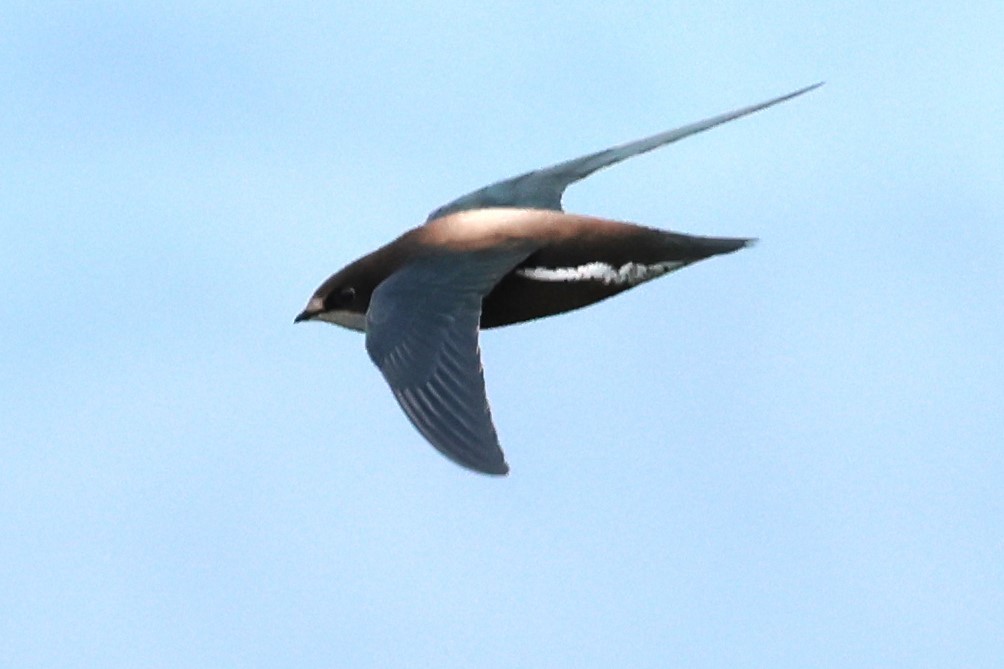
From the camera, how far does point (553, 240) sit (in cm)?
1090

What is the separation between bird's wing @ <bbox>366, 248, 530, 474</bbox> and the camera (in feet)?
29.4

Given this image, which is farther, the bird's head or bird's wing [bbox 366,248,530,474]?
the bird's head

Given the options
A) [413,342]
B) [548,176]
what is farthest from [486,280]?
[548,176]

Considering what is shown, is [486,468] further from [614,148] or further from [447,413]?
[614,148]

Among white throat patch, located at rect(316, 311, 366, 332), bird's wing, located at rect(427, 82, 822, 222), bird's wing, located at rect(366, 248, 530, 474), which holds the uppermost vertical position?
bird's wing, located at rect(427, 82, 822, 222)

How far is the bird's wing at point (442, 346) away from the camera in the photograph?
8969 mm

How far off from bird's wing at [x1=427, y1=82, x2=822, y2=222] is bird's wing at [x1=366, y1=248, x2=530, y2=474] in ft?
4.54

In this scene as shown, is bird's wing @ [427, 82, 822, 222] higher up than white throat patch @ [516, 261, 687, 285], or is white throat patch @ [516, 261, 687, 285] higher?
bird's wing @ [427, 82, 822, 222]

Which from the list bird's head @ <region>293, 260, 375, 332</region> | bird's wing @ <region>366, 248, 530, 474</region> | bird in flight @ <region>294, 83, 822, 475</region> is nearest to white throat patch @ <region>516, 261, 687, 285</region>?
bird in flight @ <region>294, 83, 822, 475</region>

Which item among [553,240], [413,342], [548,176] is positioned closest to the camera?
[413,342]

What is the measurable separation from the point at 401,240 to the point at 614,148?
6.29 feet

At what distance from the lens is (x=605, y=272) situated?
10914 mm

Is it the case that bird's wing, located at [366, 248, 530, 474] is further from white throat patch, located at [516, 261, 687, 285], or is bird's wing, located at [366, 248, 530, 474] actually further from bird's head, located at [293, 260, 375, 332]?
bird's head, located at [293, 260, 375, 332]

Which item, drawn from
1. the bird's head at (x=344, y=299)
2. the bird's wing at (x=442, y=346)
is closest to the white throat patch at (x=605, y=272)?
the bird's wing at (x=442, y=346)
